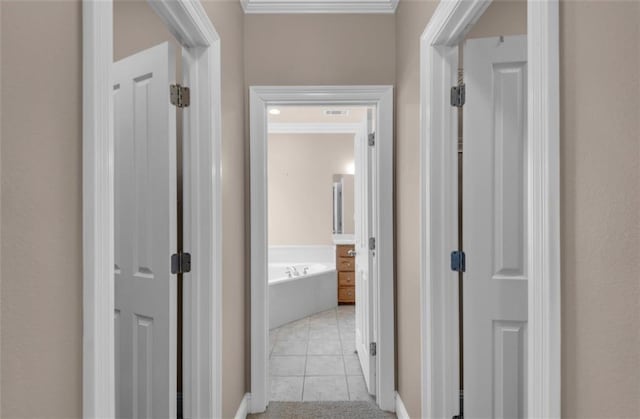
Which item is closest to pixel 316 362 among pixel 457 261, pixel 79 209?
pixel 457 261

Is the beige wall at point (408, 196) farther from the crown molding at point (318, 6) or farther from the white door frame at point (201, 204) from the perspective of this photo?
the white door frame at point (201, 204)

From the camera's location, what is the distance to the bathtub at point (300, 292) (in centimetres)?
452

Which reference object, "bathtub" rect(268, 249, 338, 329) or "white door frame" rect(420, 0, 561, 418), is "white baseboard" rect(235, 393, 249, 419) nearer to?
"white door frame" rect(420, 0, 561, 418)

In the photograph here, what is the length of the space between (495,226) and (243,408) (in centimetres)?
180

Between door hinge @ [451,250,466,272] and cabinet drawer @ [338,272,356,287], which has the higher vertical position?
door hinge @ [451,250,466,272]

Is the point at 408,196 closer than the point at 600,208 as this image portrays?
No

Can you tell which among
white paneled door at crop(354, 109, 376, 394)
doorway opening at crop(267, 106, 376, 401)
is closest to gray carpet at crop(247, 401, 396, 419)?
white paneled door at crop(354, 109, 376, 394)

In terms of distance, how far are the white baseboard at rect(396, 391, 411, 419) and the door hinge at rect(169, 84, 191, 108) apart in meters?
2.02

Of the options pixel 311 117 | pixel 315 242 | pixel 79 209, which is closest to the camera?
pixel 79 209

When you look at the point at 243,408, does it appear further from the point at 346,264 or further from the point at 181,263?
the point at 346,264

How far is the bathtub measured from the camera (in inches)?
178

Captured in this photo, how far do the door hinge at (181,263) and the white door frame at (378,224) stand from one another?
0.74 meters

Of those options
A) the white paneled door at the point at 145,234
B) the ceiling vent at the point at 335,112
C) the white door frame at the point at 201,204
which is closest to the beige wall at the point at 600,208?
the white door frame at the point at 201,204

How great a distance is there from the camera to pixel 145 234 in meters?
1.78
